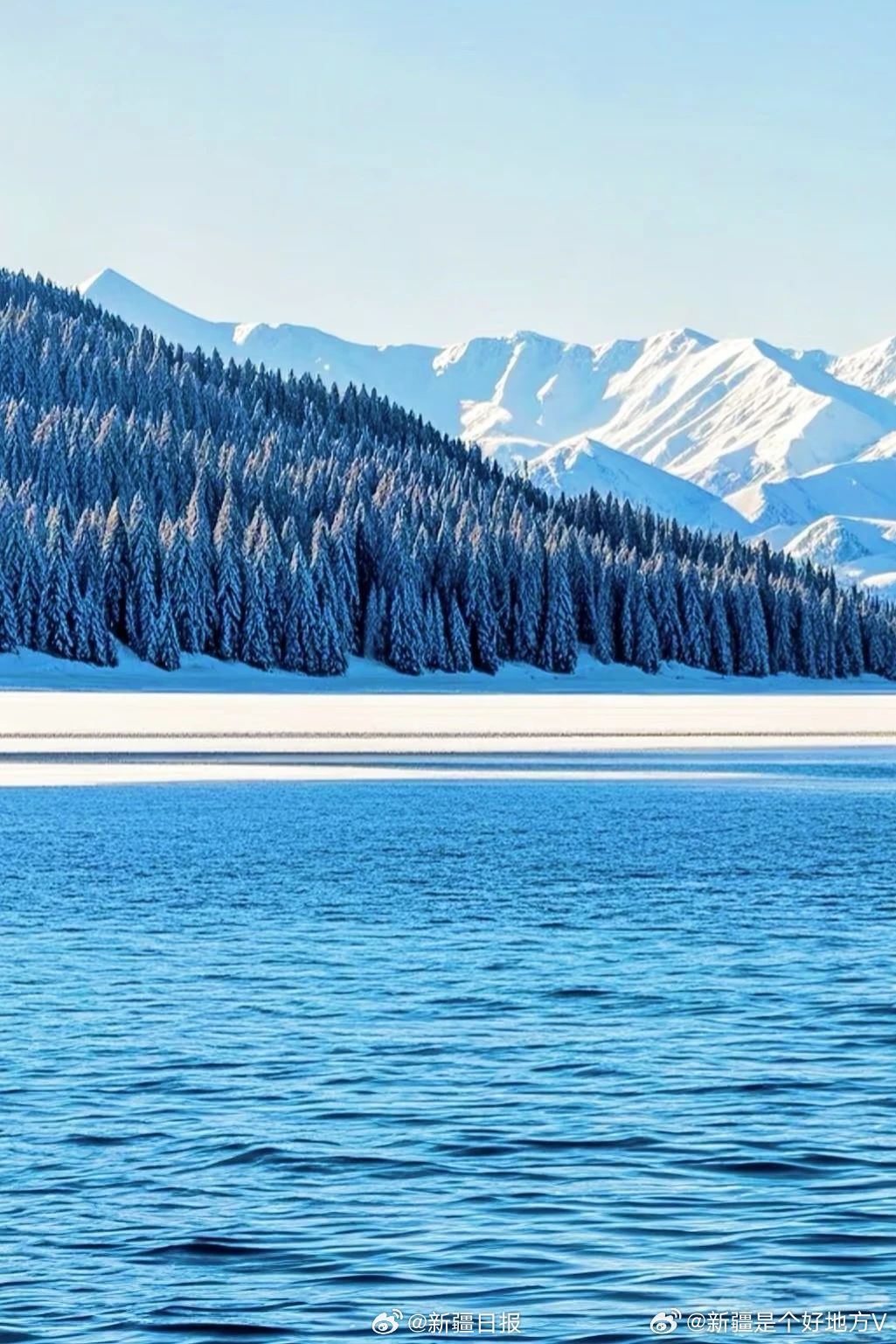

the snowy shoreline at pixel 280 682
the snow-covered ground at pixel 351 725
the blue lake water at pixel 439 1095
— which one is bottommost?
the blue lake water at pixel 439 1095

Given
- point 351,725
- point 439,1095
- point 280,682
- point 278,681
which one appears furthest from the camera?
point 278,681

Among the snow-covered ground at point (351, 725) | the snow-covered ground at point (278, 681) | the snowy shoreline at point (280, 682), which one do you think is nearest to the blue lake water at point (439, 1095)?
the snow-covered ground at point (351, 725)

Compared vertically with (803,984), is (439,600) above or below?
above

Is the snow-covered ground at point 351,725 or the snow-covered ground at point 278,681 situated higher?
the snow-covered ground at point 278,681

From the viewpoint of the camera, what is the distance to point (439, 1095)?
75.0 ft

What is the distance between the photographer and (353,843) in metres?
49.2

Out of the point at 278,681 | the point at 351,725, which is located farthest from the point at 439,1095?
the point at 278,681

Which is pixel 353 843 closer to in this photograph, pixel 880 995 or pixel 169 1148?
pixel 880 995

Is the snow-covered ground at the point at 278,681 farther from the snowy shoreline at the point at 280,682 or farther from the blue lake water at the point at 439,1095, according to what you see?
the blue lake water at the point at 439,1095

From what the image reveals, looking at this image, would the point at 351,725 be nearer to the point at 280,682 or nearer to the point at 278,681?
the point at 280,682

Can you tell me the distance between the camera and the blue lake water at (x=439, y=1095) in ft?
55.5

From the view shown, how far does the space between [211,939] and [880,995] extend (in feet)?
35.4

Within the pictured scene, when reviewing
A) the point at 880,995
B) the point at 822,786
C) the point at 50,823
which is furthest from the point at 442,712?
the point at 880,995

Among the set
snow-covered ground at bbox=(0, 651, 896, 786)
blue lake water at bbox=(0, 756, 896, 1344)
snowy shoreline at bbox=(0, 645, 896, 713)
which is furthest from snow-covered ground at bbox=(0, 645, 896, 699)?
blue lake water at bbox=(0, 756, 896, 1344)
